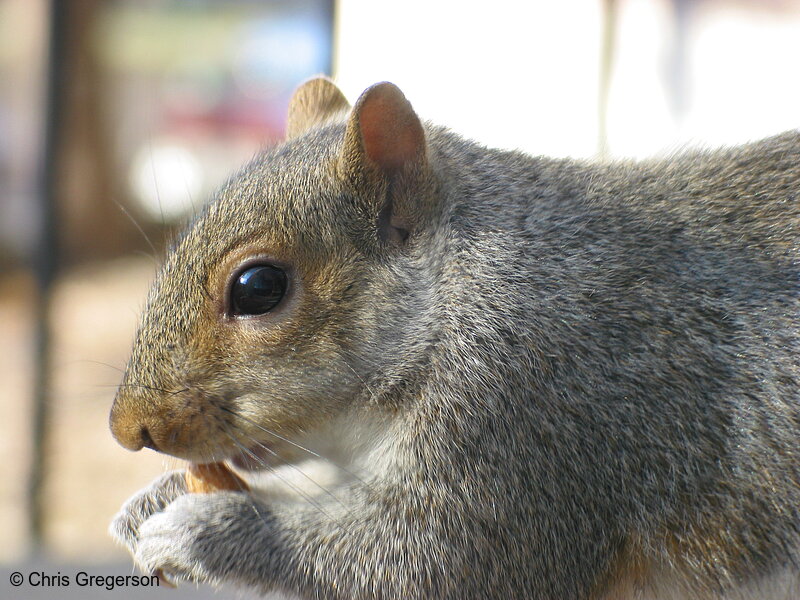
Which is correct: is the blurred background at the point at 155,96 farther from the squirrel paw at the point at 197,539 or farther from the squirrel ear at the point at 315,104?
the squirrel paw at the point at 197,539

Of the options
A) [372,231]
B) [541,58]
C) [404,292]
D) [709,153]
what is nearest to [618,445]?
[404,292]

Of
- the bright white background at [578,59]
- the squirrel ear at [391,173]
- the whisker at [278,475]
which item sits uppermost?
the bright white background at [578,59]

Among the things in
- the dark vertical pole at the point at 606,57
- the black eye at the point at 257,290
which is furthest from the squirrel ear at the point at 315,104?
the dark vertical pole at the point at 606,57

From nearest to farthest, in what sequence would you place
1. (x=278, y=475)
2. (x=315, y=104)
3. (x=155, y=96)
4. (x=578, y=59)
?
(x=278, y=475)
(x=315, y=104)
(x=578, y=59)
(x=155, y=96)

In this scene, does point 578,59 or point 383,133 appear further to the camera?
point 578,59

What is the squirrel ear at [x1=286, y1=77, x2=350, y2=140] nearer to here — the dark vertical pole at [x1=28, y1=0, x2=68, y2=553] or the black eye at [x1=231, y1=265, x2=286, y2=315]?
the black eye at [x1=231, y1=265, x2=286, y2=315]

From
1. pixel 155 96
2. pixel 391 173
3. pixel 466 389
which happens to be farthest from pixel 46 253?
pixel 466 389

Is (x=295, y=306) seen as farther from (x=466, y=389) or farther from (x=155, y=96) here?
(x=155, y=96)
